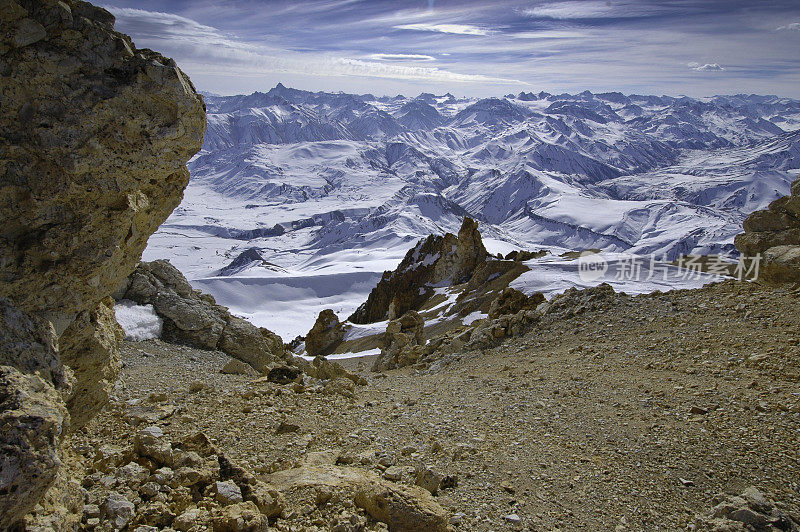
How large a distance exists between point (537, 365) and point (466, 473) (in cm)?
867

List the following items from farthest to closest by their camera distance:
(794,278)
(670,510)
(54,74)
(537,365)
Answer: (794,278)
(537,365)
(670,510)
(54,74)

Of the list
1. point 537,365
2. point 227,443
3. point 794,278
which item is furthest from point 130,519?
point 794,278

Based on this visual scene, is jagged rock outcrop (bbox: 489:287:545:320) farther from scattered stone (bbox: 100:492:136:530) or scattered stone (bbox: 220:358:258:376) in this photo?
scattered stone (bbox: 100:492:136:530)

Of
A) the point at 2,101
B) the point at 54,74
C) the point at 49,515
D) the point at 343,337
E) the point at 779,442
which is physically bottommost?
the point at 343,337

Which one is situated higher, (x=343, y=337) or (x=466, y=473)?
(x=466, y=473)

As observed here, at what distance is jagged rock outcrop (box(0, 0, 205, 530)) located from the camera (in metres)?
5.50

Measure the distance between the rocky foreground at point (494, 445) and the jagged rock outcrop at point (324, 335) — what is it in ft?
125

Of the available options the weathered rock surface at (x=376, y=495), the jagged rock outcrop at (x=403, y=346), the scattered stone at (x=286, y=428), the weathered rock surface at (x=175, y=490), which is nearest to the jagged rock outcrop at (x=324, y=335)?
the jagged rock outcrop at (x=403, y=346)

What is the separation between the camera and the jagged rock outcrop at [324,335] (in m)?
53.3

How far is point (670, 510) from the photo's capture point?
7.49 metres

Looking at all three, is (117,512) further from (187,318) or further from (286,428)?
(187,318)

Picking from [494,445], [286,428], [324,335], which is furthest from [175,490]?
[324,335]

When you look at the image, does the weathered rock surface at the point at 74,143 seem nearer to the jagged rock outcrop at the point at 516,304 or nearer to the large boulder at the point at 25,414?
the large boulder at the point at 25,414

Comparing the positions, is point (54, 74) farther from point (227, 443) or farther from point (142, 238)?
point (227, 443)
